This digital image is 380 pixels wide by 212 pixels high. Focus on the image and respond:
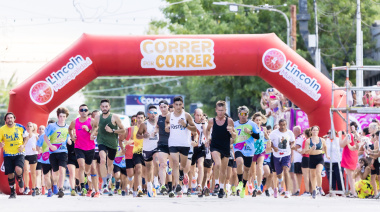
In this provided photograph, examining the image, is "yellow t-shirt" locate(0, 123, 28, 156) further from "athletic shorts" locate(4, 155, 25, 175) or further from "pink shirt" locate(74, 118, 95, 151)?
"pink shirt" locate(74, 118, 95, 151)

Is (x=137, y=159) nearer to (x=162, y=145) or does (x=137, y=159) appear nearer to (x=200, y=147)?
(x=200, y=147)

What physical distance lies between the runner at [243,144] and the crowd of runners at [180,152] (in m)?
0.02

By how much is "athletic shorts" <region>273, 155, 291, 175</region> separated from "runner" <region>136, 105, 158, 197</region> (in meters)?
2.56

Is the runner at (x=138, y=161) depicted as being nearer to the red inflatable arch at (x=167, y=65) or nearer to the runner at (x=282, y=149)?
the red inflatable arch at (x=167, y=65)

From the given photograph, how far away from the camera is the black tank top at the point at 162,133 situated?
56.5ft

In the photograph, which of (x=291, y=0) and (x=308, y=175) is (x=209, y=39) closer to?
(x=308, y=175)

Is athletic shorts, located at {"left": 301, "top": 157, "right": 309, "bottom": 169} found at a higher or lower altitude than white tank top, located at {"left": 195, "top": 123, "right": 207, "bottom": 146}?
lower

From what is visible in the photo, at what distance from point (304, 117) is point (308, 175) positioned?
4.06m

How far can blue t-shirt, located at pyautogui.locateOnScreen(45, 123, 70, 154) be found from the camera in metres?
17.4

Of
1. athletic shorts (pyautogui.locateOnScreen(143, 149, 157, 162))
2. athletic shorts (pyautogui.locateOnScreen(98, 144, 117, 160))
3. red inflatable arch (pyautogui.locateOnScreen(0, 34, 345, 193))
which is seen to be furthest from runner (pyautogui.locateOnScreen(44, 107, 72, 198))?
red inflatable arch (pyautogui.locateOnScreen(0, 34, 345, 193))

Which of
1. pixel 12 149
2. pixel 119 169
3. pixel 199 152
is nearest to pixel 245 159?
pixel 199 152

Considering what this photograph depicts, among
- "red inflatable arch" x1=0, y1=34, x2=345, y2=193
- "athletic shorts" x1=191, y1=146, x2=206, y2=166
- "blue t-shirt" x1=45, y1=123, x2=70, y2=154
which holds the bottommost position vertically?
"athletic shorts" x1=191, y1=146, x2=206, y2=166

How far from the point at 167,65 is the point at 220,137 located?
4513 mm

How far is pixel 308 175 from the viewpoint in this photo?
19312mm
